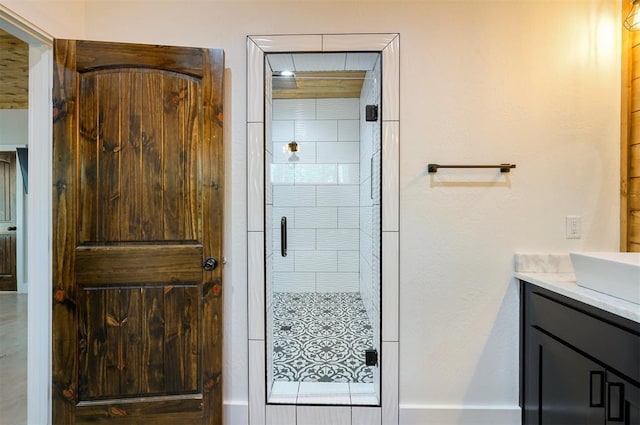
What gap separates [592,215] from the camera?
62.6 inches

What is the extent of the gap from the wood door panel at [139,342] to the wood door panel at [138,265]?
0.05 meters

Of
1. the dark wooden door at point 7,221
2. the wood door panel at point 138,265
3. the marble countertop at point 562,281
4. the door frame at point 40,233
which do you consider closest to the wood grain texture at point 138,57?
the door frame at point 40,233

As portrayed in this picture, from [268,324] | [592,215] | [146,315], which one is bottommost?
[268,324]

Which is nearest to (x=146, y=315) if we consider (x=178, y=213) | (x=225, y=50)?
(x=178, y=213)

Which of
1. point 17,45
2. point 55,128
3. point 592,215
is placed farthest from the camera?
point 17,45

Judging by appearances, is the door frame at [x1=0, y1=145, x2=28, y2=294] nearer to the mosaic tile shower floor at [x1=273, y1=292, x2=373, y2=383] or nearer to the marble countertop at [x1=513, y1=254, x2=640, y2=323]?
the mosaic tile shower floor at [x1=273, y1=292, x2=373, y2=383]

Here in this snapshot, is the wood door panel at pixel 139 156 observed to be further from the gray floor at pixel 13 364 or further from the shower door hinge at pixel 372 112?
the gray floor at pixel 13 364

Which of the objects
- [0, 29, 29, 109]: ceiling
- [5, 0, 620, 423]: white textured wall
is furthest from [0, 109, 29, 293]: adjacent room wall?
[5, 0, 620, 423]: white textured wall

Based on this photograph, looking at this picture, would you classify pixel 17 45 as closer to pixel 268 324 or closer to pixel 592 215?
pixel 268 324

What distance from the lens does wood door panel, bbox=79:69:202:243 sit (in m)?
1.47

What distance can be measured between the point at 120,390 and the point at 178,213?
3.08 feet

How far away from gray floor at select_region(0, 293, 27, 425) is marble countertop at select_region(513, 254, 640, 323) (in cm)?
296

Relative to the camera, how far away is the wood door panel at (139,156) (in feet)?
4.82

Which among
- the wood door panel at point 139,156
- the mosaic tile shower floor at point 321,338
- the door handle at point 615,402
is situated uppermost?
the wood door panel at point 139,156
